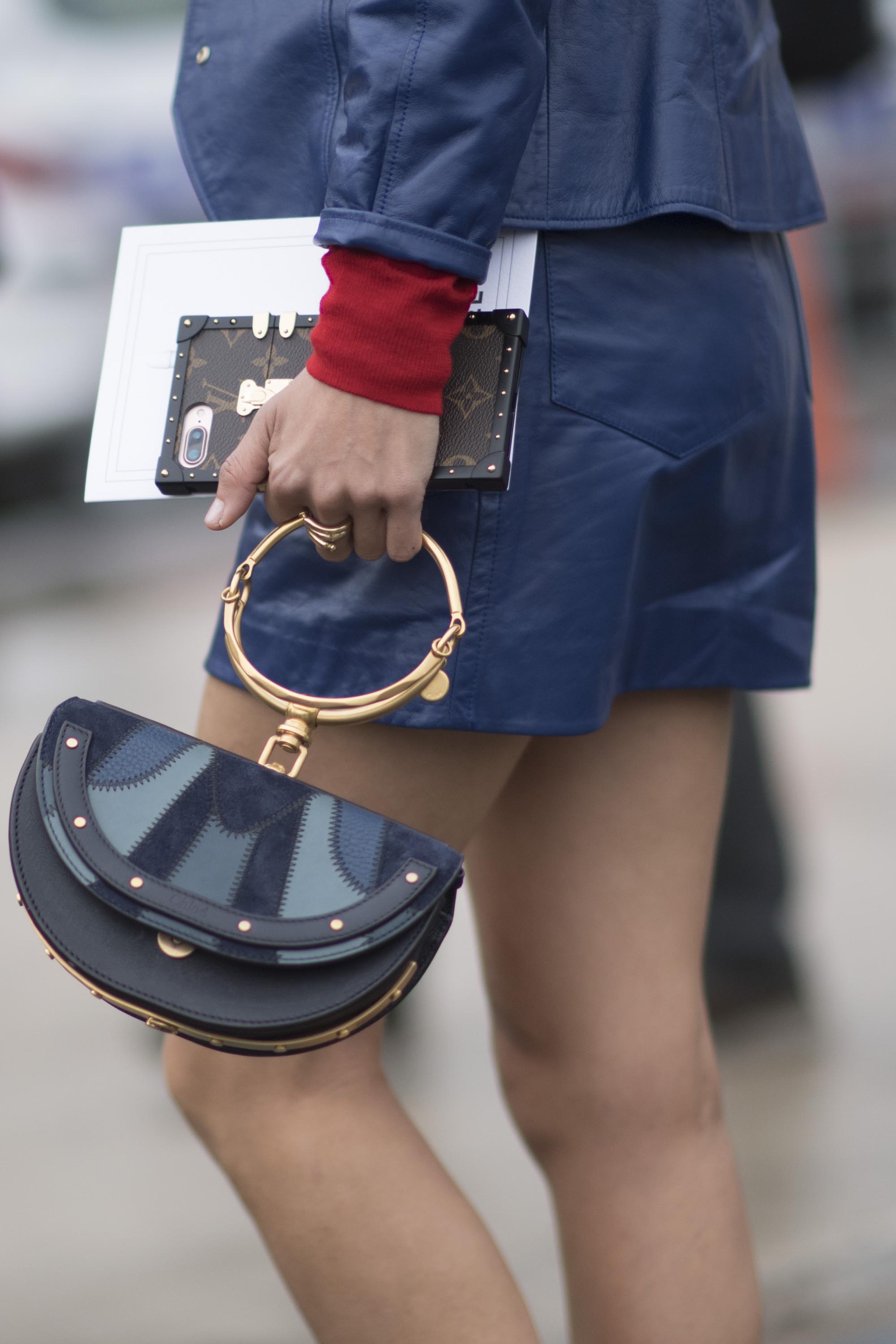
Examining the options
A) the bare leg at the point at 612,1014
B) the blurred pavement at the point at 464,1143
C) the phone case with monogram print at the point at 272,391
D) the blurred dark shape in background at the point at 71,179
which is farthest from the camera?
the blurred dark shape in background at the point at 71,179

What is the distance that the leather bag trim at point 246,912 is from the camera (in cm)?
93

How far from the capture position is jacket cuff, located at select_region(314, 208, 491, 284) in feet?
3.22

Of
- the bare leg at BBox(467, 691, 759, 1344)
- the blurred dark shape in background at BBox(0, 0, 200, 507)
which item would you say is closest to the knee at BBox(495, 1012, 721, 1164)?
the bare leg at BBox(467, 691, 759, 1344)

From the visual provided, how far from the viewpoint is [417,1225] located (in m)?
1.10

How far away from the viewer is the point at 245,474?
105cm

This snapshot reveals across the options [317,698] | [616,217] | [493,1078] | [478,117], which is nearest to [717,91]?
[616,217]

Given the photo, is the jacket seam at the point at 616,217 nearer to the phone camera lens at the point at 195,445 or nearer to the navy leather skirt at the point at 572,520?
the navy leather skirt at the point at 572,520

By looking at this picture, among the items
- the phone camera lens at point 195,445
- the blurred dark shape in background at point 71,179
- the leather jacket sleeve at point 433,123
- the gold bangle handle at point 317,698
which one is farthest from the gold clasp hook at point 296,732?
the blurred dark shape in background at point 71,179

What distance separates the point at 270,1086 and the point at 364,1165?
92mm

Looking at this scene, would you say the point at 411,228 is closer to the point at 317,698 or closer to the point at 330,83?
the point at 330,83

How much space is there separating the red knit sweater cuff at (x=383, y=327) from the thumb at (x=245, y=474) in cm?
7

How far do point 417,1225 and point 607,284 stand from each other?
72 centimetres

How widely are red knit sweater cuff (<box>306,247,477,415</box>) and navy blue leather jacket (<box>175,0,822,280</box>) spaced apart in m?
0.02

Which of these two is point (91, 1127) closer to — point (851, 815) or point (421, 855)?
point (421, 855)
